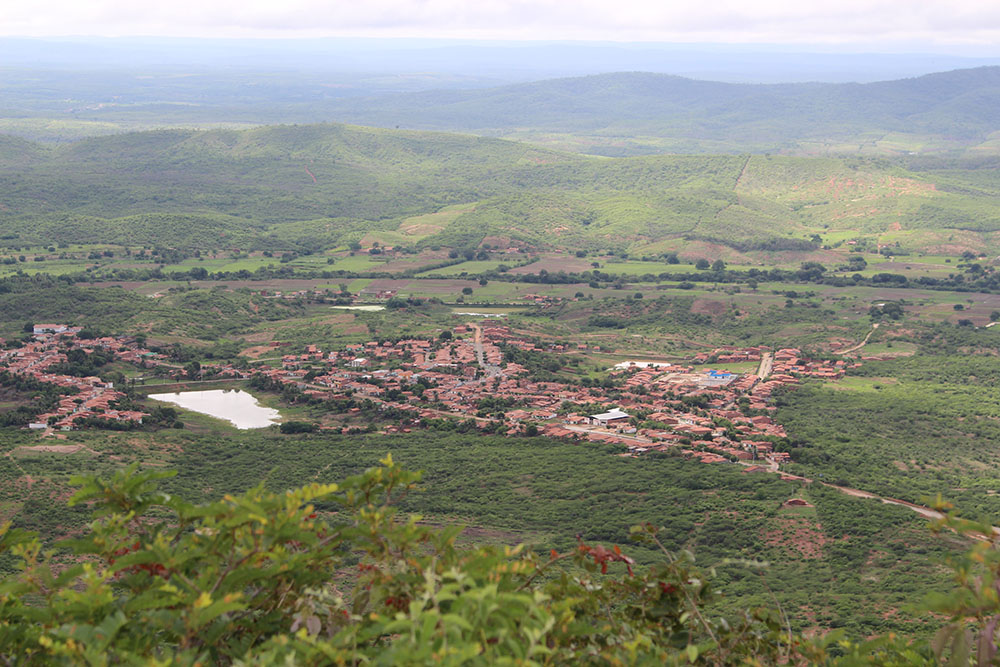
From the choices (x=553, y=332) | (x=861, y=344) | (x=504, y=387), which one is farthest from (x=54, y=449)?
(x=861, y=344)

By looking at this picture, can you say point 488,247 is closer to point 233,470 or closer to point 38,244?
point 38,244

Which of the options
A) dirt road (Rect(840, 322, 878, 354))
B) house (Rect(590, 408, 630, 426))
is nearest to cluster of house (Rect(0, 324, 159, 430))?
house (Rect(590, 408, 630, 426))

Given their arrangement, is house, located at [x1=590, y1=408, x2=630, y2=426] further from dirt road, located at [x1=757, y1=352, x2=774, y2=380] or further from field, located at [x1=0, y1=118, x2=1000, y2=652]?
dirt road, located at [x1=757, y1=352, x2=774, y2=380]

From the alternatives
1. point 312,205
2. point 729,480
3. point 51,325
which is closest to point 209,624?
point 729,480

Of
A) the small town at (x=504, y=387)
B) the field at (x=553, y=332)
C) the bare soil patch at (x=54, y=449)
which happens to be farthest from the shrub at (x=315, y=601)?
the bare soil patch at (x=54, y=449)

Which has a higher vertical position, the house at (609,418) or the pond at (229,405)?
the house at (609,418)

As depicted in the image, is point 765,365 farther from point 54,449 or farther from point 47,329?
point 47,329

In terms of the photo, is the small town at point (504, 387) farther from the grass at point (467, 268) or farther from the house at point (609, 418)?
the grass at point (467, 268)
